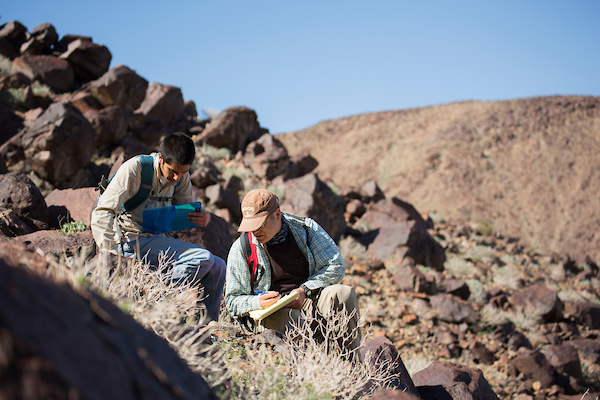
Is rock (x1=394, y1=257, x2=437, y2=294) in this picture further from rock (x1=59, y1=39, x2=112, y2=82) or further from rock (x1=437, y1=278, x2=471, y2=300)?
rock (x1=59, y1=39, x2=112, y2=82)

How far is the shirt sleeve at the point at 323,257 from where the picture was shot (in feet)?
12.2

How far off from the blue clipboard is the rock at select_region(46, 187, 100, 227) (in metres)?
1.95

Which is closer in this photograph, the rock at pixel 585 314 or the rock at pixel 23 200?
the rock at pixel 23 200

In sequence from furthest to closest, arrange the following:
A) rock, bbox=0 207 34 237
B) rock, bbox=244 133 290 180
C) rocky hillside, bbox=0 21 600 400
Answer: rock, bbox=244 133 290 180
rock, bbox=0 207 34 237
rocky hillside, bbox=0 21 600 400

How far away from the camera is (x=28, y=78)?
1378cm

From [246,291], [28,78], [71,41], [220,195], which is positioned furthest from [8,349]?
[71,41]

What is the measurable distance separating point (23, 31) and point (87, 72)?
2733mm

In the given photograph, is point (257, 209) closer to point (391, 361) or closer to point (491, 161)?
point (391, 361)

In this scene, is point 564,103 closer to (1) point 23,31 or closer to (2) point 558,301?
(2) point 558,301

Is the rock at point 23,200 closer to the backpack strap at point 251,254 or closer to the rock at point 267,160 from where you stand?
the backpack strap at point 251,254

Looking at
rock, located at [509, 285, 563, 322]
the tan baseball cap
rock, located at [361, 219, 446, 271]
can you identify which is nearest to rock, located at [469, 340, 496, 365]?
rock, located at [509, 285, 563, 322]

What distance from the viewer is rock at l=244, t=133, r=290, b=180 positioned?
1447 cm

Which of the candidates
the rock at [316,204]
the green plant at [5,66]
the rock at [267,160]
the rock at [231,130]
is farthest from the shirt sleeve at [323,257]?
the green plant at [5,66]

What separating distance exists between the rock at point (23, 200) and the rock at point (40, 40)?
40.5ft
